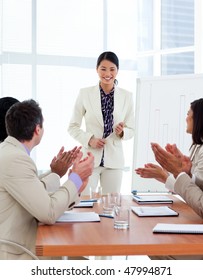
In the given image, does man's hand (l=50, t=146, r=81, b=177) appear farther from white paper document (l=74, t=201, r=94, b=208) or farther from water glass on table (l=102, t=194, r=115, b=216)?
water glass on table (l=102, t=194, r=115, b=216)

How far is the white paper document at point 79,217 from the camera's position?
217 cm

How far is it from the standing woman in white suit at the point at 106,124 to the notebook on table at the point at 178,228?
1.85m

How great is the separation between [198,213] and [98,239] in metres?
0.58

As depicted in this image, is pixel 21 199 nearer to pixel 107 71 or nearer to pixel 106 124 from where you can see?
pixel 106 124

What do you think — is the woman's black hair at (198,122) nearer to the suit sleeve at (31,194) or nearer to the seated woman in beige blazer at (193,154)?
the seated woman in beige blazer at (193,154)

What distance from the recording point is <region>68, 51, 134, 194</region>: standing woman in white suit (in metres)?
3.92

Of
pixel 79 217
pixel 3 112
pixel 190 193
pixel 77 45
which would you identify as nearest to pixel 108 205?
pixel 79 217

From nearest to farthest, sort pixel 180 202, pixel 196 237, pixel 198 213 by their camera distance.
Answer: pixel 196 237, pixel 198 213, pixel 180 202

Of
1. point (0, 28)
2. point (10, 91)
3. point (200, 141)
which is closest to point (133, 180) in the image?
point (200, 141)

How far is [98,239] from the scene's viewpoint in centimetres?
183

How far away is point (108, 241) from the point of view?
5.89 ft

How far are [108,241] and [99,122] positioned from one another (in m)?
2.26

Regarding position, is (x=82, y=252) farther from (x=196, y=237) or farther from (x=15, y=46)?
(x=15, y=46)
